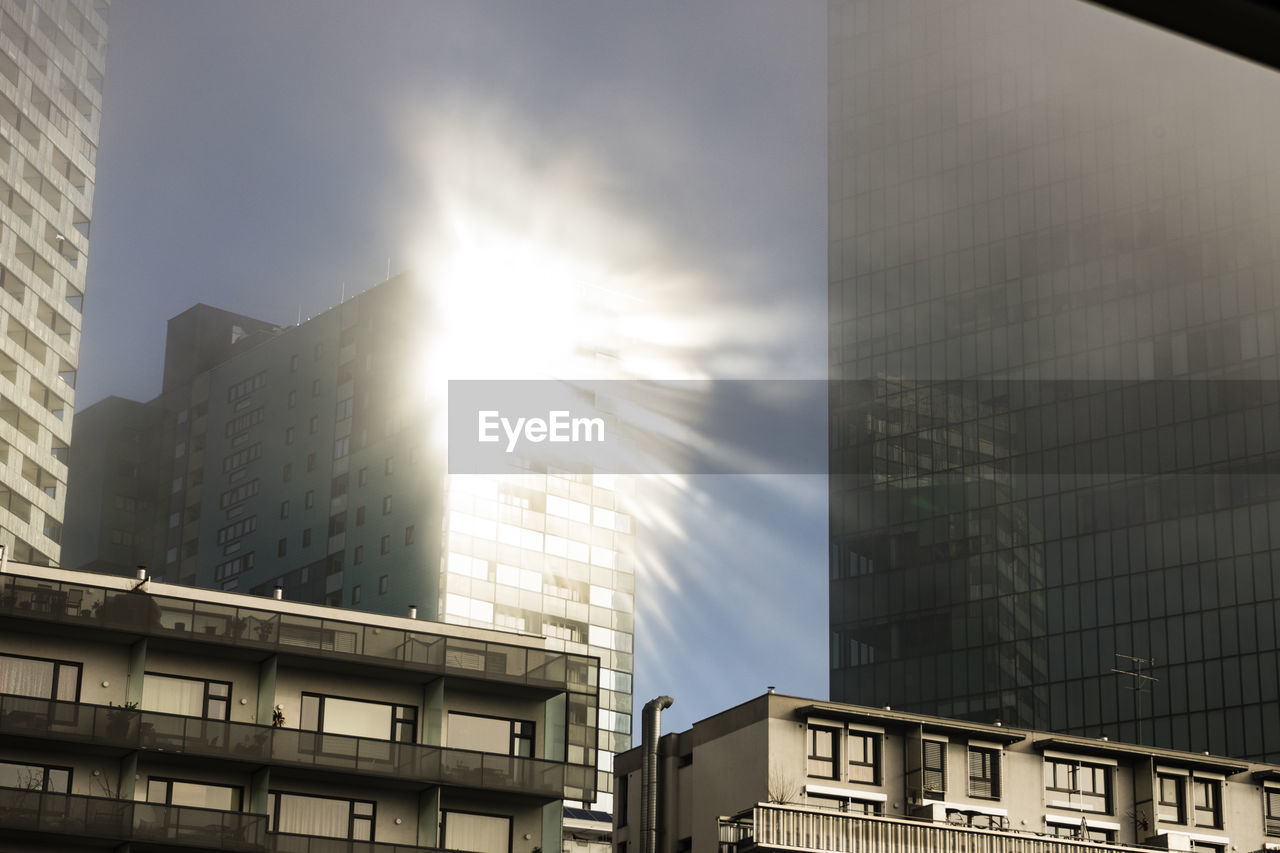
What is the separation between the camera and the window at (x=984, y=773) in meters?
75.6

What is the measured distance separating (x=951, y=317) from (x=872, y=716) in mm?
80492

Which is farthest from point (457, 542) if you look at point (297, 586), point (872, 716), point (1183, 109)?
point (872, 716)

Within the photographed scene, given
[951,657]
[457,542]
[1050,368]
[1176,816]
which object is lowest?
[1176,816]

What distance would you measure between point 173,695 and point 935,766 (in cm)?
3178

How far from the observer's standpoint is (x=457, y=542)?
507 feet

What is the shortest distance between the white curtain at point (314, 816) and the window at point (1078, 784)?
31.5 metres

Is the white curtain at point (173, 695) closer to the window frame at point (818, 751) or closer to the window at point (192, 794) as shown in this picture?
the window at point (192, 794)

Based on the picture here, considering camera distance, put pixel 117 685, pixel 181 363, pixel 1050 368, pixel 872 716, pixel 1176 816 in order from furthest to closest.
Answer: pixel 181 363, pixel 1050 368, pixel 1176 816, pixel 872 716, pixel 117 685

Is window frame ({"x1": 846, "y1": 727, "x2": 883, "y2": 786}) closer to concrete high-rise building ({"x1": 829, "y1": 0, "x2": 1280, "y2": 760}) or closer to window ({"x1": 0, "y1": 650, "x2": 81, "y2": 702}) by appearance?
window ({"x1": 0, "y1": 650, "x2": 81, "y2": 702})

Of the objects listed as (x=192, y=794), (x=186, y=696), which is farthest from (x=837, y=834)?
(x=186, y=696)

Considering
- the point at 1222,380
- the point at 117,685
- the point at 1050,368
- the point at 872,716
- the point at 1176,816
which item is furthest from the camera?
the point at 1050,368

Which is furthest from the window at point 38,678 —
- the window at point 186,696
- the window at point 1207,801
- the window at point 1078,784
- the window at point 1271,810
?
the window at point 1271,810

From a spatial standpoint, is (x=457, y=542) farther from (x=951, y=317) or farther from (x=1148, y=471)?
(x=1148, y=471)

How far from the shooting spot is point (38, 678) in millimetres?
59375
